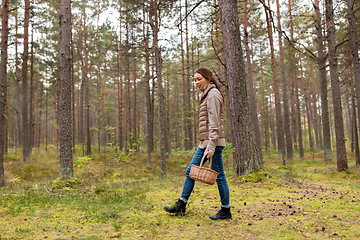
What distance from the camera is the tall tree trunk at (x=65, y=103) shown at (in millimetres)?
7312

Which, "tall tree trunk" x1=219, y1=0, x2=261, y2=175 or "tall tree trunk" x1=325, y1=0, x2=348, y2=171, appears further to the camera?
"tall tree trunk" x1=325, y1=0, x2=348, y2=171

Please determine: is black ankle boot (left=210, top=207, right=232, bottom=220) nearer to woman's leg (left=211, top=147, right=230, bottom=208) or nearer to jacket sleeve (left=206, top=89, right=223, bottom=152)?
woman's leg (left=211, top=147, right=230, bottom=208)

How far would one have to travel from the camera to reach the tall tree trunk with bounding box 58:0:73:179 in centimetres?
731

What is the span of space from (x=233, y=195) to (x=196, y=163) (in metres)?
2.02

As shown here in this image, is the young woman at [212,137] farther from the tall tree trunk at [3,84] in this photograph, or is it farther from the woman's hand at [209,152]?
the tall tree trunk at [3,84]

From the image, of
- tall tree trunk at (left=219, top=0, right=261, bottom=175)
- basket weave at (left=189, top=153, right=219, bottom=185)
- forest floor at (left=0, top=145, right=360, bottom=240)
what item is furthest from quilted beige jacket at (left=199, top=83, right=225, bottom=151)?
tall tree trunk at (left=219, top=0, right=261, bottom=175)

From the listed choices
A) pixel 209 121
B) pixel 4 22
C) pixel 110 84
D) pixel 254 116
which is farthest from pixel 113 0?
pixel 110 84

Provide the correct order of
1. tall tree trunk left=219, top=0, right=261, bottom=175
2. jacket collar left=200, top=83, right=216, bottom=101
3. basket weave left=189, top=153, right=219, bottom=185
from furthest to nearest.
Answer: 1. tall tree trunk left=219, top=0, right=261, bottom=175
2. jacket collar left=200, top=83, right=216, bottom=101
3. basket weave left=189, top=153, right=219, bottom=185

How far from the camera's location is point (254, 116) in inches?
609

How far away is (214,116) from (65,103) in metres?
6.22

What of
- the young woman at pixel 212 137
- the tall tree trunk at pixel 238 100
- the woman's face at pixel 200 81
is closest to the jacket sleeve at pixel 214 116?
the young woman at pixel 212 137

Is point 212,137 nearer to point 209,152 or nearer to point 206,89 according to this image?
point 209,152

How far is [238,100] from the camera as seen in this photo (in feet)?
19.4

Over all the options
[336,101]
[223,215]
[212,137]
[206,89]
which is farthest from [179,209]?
[336,101]
